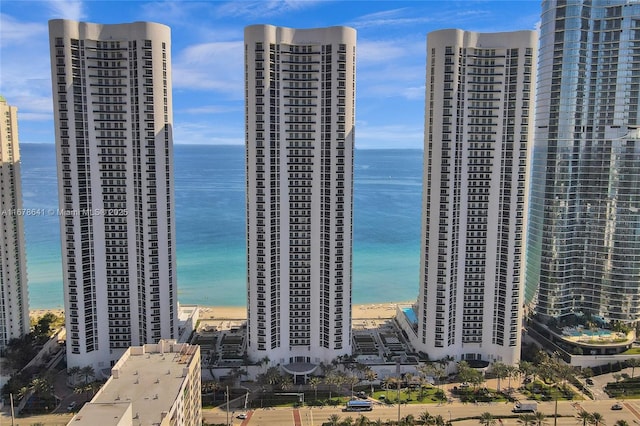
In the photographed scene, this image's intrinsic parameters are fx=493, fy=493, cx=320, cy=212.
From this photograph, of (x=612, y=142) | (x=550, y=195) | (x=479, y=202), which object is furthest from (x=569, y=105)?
(x=479, y=202)

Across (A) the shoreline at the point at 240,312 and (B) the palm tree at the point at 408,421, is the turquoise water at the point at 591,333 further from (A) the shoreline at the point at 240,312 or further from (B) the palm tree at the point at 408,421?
(B) the palm tree at the point at 408,421

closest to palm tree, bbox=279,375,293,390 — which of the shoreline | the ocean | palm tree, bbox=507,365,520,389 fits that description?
palm tree, bbox=507,365,520,389

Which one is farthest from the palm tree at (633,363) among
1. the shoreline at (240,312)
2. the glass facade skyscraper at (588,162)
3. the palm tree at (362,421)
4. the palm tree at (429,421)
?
the palm tree at (362,421)

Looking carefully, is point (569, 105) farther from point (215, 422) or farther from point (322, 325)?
point (215, 422)

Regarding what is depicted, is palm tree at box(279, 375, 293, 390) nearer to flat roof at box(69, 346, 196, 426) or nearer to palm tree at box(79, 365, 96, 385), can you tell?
flat roof at box(69, 346, 196, 426)

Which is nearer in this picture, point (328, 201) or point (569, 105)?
point (328, 201)

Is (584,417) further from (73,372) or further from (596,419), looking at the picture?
(73,372)
